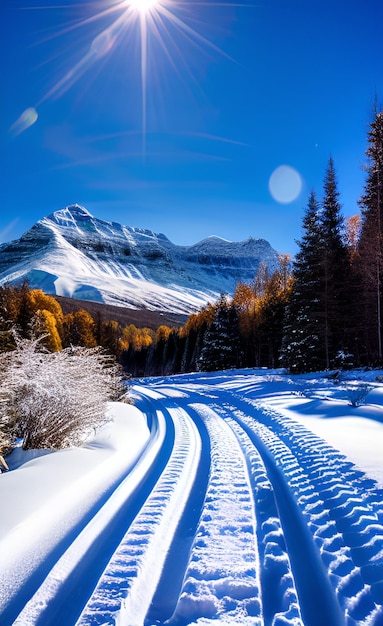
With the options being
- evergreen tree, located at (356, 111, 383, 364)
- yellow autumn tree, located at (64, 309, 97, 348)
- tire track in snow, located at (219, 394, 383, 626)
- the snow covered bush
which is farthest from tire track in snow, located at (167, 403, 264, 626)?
yellow autumn tree, located at (64, 309, 97, 348)

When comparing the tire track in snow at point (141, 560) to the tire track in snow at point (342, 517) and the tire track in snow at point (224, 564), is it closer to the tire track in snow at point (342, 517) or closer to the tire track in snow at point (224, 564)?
the tire track in snow at point (224, 564)

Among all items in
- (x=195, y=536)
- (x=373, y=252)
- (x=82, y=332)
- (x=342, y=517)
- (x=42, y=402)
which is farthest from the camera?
(x=82, y=332)

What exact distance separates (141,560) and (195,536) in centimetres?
59

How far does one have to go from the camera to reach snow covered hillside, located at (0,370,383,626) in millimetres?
2262

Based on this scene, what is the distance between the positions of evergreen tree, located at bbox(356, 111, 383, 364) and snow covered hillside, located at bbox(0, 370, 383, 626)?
15153mm

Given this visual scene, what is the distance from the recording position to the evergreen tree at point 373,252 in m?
18.8

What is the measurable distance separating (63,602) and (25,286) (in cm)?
3487

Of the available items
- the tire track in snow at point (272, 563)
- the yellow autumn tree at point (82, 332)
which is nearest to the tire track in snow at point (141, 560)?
the tire track in snow at point (272, 563)

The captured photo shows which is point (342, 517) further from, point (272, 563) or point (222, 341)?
point (222, 341)

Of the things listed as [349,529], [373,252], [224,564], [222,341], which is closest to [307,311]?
[373,252]

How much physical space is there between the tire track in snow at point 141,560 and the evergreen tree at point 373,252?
56.0ft

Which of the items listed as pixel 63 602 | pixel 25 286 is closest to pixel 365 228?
pixel 63 602

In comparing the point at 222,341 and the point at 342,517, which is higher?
the point at 222,341

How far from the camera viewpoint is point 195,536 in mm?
3156
